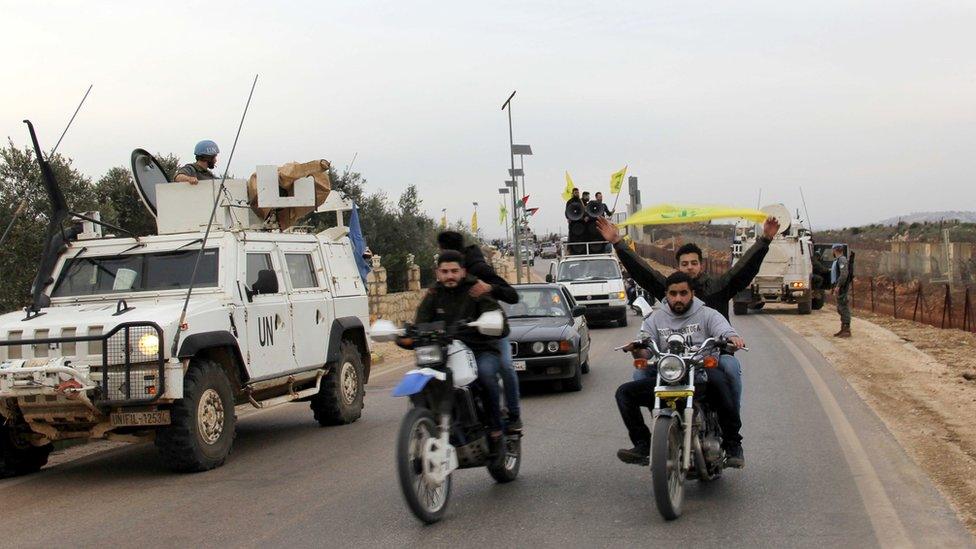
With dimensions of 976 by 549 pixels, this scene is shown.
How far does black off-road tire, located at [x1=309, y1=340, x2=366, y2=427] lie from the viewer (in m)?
12.1

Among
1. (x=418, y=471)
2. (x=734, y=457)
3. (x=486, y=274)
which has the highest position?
(x=486, y=274)

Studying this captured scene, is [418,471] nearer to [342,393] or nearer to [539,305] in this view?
[342,393]

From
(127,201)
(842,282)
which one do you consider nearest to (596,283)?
(842,282)

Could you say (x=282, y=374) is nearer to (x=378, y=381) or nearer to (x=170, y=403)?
(x=170, y=403)

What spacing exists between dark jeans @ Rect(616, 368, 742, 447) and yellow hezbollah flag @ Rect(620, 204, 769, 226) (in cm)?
142

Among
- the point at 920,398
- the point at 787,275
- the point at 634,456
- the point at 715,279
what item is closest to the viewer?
the point at 634,456

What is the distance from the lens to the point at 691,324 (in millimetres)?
7535

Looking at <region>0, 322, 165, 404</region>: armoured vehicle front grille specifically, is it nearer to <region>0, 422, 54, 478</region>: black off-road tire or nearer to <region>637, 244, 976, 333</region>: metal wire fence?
<region>0, 422, 54, 478</region>: black off-road tire

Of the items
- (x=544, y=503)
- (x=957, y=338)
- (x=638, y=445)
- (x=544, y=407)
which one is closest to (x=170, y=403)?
(x=544, y=503)

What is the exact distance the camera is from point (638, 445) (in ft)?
25.0

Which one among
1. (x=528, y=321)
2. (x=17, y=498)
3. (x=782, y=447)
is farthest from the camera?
(x=528, y=321)

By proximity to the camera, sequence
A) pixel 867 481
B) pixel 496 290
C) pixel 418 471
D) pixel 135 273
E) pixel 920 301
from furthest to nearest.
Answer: pixel 920 301 → pixel 135 273 → pixel 867 481 → pixel 496 290 → pixel 418 471

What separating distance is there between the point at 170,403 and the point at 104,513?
4.47ft

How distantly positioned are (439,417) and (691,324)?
1.93 m
